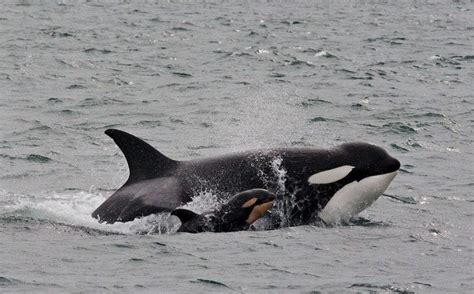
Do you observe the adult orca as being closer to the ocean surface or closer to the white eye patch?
the white eye patch

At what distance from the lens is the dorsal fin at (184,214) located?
11.9 metres

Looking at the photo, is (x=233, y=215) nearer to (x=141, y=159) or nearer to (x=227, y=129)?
(x=141, y=159)

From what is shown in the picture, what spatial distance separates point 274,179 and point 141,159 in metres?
1.64

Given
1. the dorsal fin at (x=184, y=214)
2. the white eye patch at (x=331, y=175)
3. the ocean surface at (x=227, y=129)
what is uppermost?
the white eye patch at (x=331, y=175)

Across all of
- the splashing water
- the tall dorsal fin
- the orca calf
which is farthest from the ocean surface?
the tall dorsal fin

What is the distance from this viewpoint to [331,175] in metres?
13.0

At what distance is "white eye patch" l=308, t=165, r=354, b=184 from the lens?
13.0m

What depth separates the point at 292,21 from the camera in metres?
44.5

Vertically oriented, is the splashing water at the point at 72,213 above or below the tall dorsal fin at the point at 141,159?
below

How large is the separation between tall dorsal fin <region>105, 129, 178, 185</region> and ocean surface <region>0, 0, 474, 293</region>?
791mm

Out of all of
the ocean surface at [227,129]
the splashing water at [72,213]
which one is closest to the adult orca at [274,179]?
the splashing water at [72,213]

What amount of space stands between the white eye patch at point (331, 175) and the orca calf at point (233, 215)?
1.06 metres

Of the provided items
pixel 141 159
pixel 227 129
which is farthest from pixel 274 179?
pixel 227 129

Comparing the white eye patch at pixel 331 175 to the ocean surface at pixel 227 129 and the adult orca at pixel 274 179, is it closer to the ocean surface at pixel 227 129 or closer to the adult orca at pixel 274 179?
the adult orca at pixel 274 179
